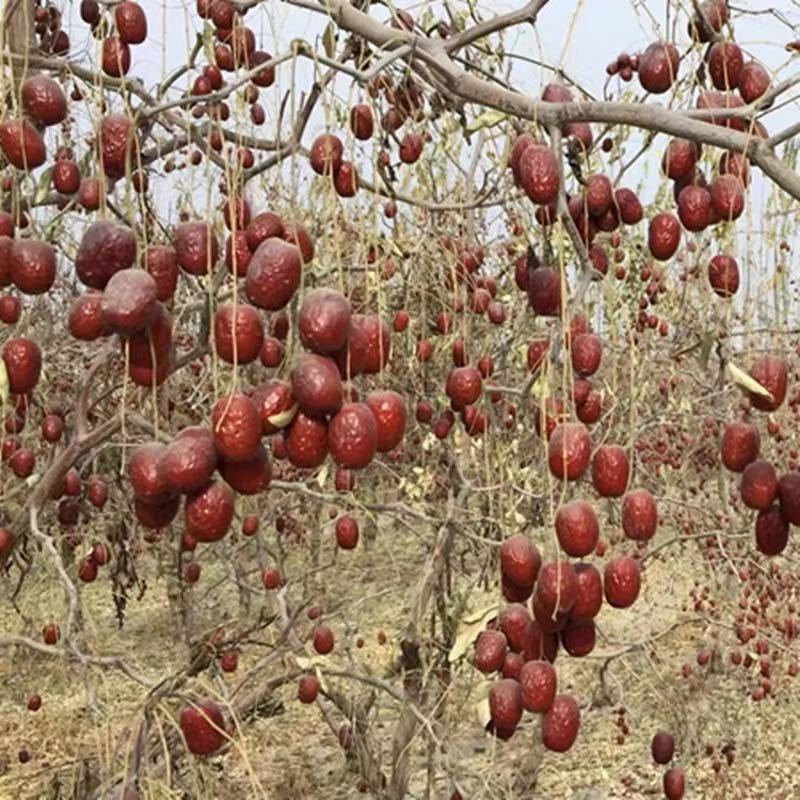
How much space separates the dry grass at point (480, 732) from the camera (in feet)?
13.1

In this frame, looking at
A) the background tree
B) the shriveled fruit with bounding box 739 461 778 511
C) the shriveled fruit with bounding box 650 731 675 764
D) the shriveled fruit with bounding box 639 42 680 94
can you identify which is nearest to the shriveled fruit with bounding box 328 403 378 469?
the background tree

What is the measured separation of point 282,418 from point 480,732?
169 inches

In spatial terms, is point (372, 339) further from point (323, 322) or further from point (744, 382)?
point (744, 382)

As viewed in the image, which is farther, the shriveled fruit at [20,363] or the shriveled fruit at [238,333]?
the shriveled fruit at [20,363]

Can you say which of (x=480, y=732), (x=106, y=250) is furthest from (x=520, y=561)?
(x=480, y=732)

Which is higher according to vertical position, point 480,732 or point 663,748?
point 663,748

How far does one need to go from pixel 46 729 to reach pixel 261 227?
4.41 m

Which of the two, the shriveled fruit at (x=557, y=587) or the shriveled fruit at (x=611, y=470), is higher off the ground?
the shriveled fruit at (x=611, y=470)

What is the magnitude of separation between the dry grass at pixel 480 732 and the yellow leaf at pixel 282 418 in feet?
7.18

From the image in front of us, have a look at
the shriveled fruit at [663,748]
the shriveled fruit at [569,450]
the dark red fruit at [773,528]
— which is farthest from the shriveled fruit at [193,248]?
the shriveled fruit at [663,748]

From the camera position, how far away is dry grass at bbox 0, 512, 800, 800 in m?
3.98

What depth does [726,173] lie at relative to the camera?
4.15 ft

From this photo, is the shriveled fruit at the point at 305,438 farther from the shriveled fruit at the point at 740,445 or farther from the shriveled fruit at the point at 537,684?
the shriveled fruit at the point at 740,445

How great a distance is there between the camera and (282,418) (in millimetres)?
927
